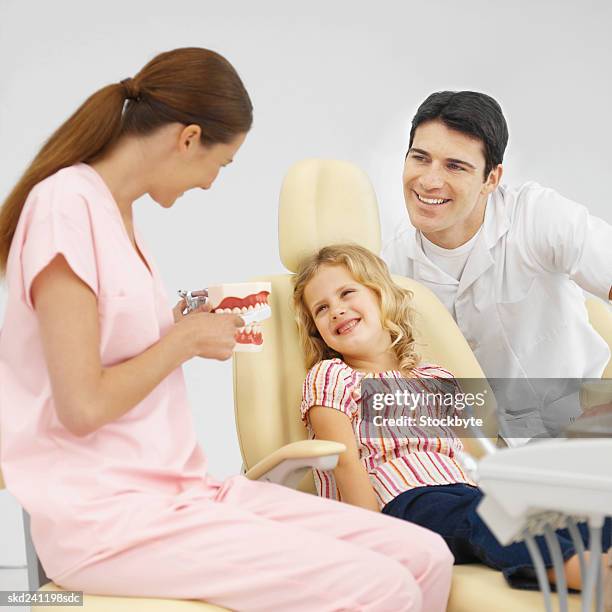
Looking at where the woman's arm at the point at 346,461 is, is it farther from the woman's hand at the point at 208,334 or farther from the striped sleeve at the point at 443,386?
the woman's hand at the point at 208,334

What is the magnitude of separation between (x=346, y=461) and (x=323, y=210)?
2.03 ft

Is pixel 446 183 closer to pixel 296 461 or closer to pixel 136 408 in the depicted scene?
pixel 296 461

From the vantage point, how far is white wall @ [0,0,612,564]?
3322 millimetres

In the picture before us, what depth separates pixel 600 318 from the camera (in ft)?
9.02

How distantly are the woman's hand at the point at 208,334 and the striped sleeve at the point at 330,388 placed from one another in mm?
479

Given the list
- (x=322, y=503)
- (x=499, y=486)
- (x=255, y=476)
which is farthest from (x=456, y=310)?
(x=499, y=486)

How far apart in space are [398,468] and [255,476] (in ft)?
0.97

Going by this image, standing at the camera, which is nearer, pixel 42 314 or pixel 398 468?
pixel 42 314

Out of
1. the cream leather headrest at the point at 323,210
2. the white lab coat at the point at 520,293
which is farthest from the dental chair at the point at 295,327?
the white lab coat at the point at 520,293

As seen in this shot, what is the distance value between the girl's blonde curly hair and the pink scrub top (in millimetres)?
696

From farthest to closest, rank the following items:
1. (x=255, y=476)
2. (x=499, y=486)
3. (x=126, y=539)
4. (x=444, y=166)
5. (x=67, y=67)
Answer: (x=67, y=67) → (x=444, y=166) → (x=255, y=476) → (x=126, y=539) → (x=499, y=486)

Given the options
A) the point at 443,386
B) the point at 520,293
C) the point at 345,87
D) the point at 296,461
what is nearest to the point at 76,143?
the point at 296,461

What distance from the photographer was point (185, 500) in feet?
4.58

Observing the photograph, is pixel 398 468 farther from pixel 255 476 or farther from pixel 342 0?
pixel 342 0
